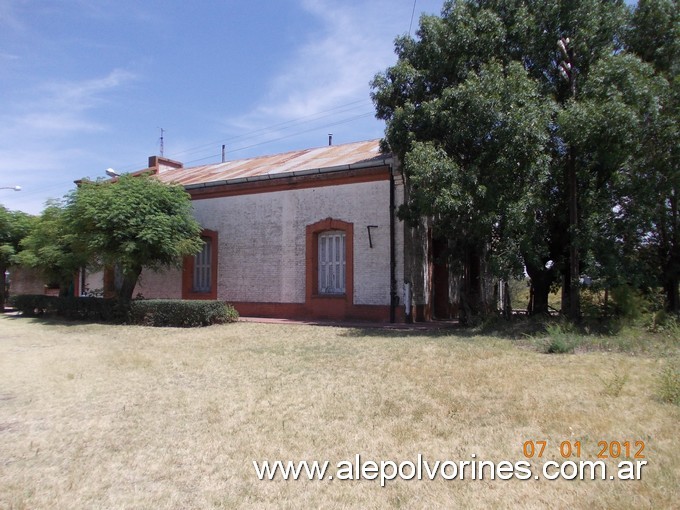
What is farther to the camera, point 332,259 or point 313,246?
point 313,246

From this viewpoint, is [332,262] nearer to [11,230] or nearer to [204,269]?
[204,269]

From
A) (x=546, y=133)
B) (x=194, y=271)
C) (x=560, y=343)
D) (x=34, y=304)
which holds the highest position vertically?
(x=546, y=133)

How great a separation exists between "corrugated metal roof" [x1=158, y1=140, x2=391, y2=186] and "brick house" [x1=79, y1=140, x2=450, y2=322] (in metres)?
0.09

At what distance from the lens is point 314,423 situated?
5.56 meters

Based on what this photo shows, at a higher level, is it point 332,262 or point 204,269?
point 332,262

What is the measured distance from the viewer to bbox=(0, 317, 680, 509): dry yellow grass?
3.96m

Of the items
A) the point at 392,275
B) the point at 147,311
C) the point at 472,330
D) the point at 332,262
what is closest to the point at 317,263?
the point at 332,262

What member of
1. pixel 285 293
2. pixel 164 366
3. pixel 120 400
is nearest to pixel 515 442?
pixel 120 400

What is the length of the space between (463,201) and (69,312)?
14.5 meters

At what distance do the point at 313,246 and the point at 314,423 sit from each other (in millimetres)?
11968

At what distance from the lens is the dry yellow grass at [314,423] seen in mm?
3955

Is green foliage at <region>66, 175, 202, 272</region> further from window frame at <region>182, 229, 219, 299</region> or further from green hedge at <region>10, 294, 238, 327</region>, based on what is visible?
window frame at <region>182, 229, 219, 299</region>

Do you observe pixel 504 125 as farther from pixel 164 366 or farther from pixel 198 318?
pixel 198 318

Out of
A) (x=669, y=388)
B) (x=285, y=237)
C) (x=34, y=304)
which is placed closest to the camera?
(x=669, y=388)
